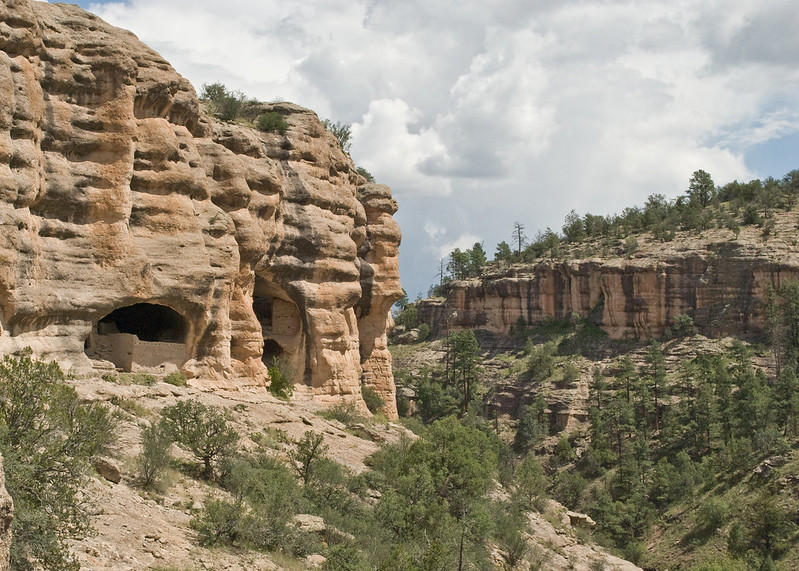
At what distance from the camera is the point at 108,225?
101 feet

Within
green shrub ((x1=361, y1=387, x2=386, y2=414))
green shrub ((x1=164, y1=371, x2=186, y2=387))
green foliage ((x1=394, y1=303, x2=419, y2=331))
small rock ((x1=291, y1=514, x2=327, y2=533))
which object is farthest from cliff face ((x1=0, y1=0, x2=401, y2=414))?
green foliage ((x1=394, y1=303, x2=419, y2=331))

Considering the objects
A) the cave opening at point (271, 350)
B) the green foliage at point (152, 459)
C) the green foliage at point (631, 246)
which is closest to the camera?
the green foliage at point (152, 459)

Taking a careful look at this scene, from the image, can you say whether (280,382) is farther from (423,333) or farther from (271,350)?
(423,333)

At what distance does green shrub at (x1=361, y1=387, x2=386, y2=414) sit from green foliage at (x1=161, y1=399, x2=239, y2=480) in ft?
71.6

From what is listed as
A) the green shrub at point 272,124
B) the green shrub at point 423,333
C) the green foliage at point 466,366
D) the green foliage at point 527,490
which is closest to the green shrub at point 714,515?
the green foliage at point 527,490

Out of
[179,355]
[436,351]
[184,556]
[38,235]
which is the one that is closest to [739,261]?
[436,351]

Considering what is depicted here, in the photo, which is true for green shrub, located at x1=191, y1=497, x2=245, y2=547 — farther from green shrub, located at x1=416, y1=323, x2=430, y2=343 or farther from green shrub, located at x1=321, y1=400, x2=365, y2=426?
green shrub, located at x1=416, y1=323, x2=430, y2=343

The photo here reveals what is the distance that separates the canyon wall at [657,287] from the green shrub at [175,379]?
63959mm

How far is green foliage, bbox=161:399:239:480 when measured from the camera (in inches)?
952

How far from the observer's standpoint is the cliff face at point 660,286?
85.0 metres

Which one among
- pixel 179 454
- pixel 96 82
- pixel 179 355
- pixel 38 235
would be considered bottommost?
pixel 179 454

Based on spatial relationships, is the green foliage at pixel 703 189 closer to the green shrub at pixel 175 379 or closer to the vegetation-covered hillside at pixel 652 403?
the vegetation-covered hillside at pixel 652 403

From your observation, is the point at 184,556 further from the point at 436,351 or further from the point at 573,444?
the point at 436,351

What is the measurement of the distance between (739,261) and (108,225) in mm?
67830
